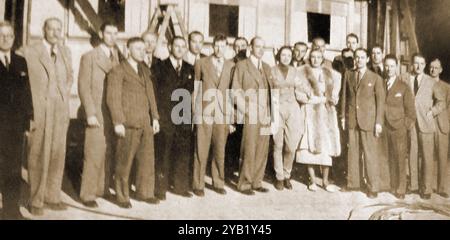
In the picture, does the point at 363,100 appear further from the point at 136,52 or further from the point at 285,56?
the point at 136,52

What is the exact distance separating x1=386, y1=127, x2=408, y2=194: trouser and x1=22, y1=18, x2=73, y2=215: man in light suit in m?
3.36

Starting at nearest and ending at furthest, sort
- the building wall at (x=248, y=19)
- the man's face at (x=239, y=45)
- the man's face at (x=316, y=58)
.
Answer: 1. the building wall at (x=248, y=19)
2. the man's face at (x=239, y=45)
3. the man's face at (x=316, y=58)

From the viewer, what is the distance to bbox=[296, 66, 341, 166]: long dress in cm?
496

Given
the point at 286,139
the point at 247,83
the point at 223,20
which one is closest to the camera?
the point at 247,83

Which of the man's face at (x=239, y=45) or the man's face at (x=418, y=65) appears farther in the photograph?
the man's face at (x=418, y=65)

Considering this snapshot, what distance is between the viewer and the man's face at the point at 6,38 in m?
4.36

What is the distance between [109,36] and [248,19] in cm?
148

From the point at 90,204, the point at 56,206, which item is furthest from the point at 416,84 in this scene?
the point at 56,206

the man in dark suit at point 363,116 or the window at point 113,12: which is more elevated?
the window at point 113,12

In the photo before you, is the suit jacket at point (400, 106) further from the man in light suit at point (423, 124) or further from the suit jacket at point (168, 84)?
the suit jacket at point (168, 84)

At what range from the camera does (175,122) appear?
4684mm

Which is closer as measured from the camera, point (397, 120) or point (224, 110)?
point (224, 110)

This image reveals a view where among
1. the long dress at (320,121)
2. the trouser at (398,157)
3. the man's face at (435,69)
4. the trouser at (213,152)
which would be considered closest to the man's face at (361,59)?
the long dress at (320,121)

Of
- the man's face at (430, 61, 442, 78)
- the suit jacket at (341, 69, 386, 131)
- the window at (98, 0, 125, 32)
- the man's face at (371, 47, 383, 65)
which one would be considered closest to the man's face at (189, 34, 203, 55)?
the window at (98, 0, 125, 32)
